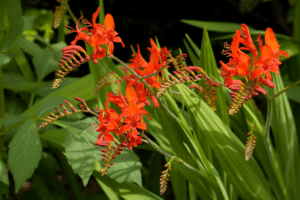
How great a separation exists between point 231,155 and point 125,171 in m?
0.29

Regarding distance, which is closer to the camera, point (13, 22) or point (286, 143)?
point (286, 143)

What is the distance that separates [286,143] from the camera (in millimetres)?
987

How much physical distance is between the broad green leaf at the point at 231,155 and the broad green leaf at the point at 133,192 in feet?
0.77

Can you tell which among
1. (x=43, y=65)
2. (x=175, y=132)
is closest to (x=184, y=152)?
(x=175, y=132)

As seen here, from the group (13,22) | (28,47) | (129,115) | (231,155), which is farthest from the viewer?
(28,47)

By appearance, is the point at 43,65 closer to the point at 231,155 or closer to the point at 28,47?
the point at 28,47

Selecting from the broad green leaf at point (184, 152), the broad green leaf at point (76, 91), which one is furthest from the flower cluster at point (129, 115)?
the broad green leaf at point (76, 91)

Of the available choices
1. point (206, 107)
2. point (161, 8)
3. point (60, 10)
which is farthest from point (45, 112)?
point (161, 8)

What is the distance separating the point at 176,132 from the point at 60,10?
1.60ft

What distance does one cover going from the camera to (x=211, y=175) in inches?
33.8

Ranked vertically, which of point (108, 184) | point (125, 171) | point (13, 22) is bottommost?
point (108, 184)

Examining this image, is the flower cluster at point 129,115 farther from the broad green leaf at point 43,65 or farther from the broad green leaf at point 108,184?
the broad green leaf at point 43,65

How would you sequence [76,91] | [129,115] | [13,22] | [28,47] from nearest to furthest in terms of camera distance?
[129,115] → [13,22] → [76,91] → [28,47]

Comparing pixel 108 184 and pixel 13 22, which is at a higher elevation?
pixel 13 22
